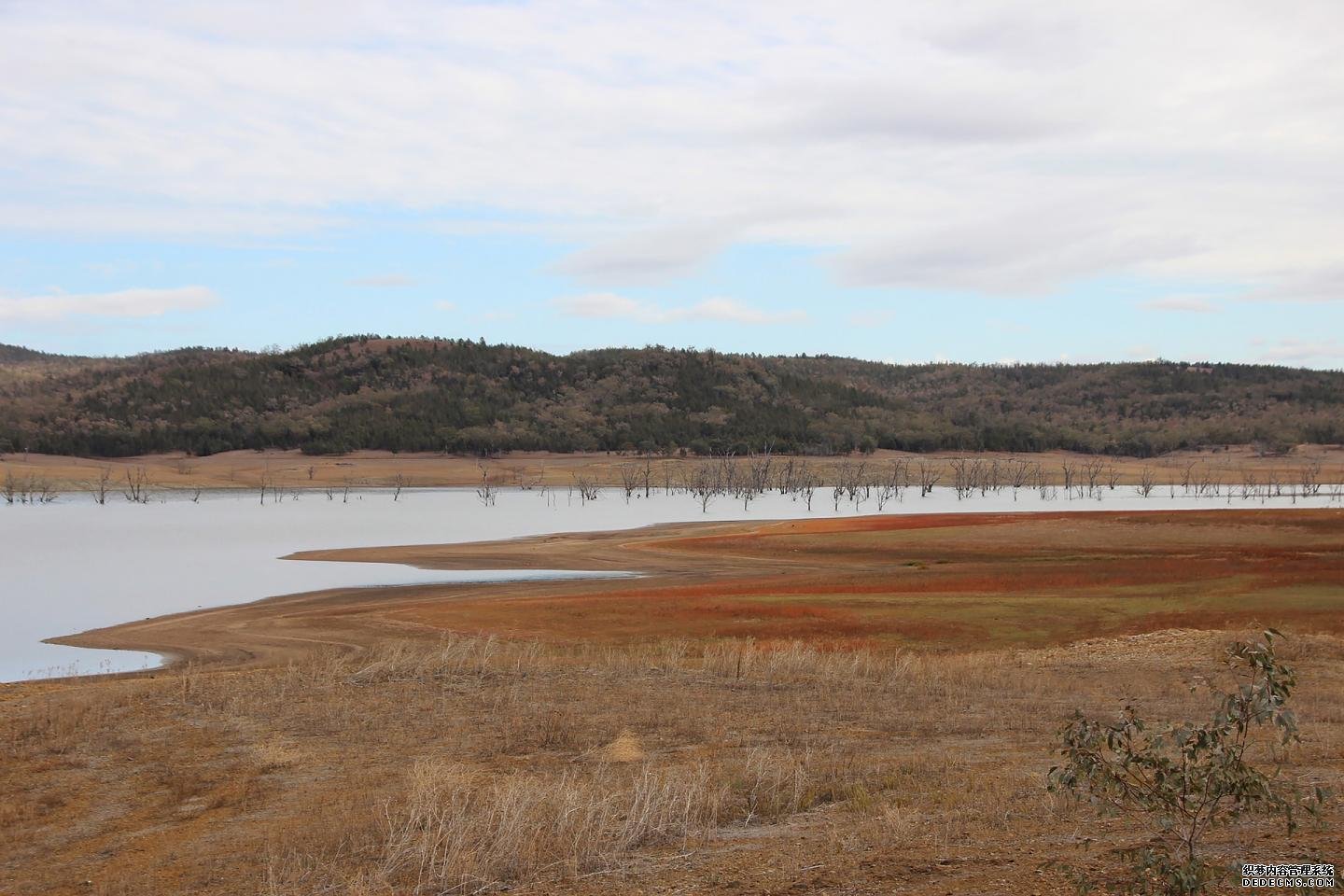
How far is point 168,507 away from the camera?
95.0m

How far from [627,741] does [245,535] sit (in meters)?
58.9

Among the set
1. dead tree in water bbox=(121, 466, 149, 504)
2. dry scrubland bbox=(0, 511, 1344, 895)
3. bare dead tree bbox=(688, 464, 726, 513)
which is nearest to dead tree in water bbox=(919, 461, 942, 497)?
bare dead tree bbox=(688, 464, 726, 513)

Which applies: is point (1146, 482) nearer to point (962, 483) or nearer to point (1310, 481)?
point (962, 483)

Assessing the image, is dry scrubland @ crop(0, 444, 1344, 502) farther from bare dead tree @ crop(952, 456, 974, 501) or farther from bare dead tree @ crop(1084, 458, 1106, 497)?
bare dead tree @ crop(952, 456, 974, 501)

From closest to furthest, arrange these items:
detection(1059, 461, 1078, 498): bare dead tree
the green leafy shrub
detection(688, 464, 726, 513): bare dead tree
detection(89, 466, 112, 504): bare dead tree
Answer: the green leafy shrub → detection(688, 464, 726, 513): bare dead tree → detection(89, 466, 112, 504): bare dead tree → detection(1059, 461, 1078, 498): bare dead tree

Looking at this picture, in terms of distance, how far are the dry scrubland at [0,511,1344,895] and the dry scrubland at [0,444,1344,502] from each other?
9159cm

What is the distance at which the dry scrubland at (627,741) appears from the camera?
9852mm

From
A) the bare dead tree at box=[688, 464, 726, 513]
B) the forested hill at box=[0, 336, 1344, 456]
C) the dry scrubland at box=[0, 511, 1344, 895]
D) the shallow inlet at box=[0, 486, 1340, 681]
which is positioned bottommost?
the shallow inlet at box=[0, 486, 1340, 681]

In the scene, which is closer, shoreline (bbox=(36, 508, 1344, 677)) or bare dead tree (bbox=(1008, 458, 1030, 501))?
shoreline (bbox=(36, 508, 1344, 677))

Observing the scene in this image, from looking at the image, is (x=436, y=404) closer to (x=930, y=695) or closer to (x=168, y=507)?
(x=168, y=507)

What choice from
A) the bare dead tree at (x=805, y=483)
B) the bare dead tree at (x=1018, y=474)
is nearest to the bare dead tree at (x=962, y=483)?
the bare dead tree at (x=1018, y=474)

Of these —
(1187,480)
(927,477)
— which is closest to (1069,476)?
(1187,480)

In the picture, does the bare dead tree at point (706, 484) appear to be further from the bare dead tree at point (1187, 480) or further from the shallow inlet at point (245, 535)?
the bare dead tree at point (1187, 480)

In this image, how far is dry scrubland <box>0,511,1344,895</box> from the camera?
32.3ft
